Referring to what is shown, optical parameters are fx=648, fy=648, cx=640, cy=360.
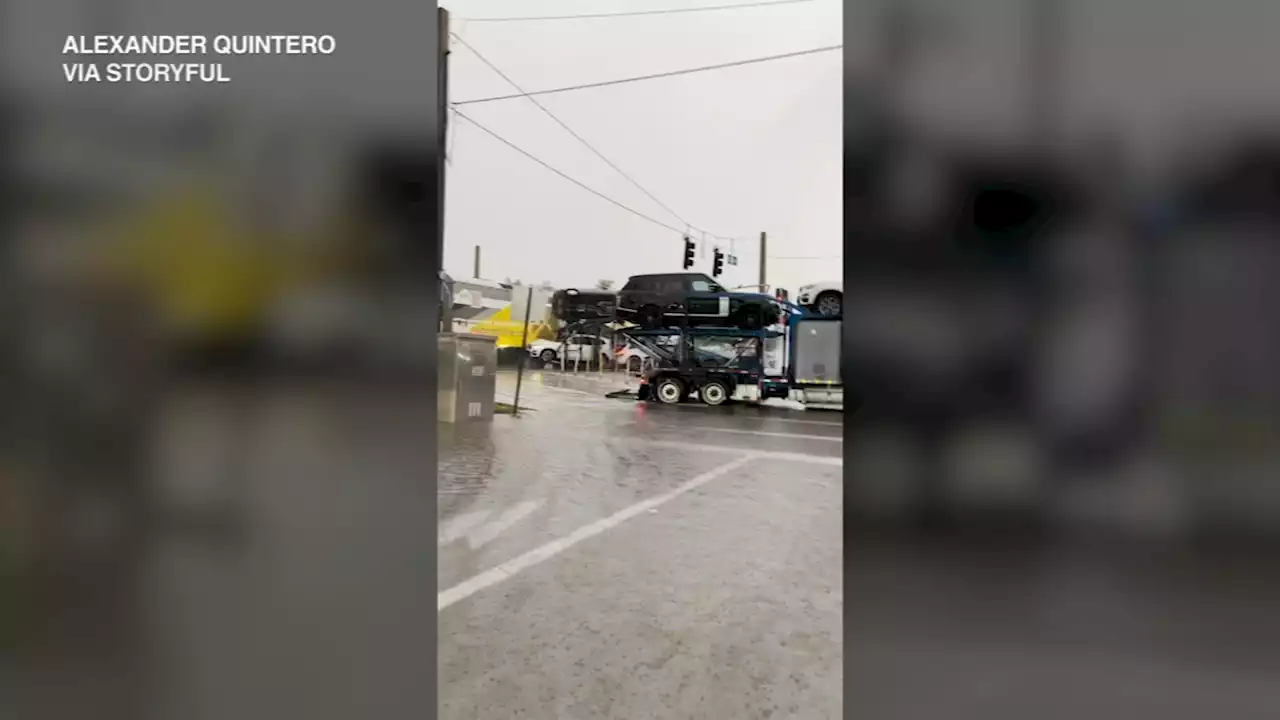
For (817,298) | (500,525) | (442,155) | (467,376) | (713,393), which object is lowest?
(500,525)

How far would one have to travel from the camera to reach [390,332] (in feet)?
3.86

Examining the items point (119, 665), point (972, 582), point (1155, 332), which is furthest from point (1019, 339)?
point (119, 665)

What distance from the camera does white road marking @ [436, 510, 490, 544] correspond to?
1555mm

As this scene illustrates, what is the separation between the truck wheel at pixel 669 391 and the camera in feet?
13.7

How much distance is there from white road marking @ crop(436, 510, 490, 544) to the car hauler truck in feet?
4.58

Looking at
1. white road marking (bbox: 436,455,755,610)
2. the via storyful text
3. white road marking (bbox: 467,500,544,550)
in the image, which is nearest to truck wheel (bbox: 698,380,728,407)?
white road marking (bbox: 436,455,755,610)

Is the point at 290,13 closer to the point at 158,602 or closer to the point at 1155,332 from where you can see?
the point at 158,602

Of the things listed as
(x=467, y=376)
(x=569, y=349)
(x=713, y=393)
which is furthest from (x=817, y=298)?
(x=713, y=393)

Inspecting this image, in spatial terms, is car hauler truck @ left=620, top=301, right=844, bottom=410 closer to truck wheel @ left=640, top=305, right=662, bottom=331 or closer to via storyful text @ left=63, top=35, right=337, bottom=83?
truck wheel @ left=640, top=305, right=662, bottom=331

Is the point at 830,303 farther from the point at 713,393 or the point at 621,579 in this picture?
the point at 713,393

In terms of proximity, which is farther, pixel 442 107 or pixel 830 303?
pixel 830 303

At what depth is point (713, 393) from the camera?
4.83 metres

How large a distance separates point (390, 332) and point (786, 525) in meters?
1.58

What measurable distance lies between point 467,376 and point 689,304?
183 centimetres
